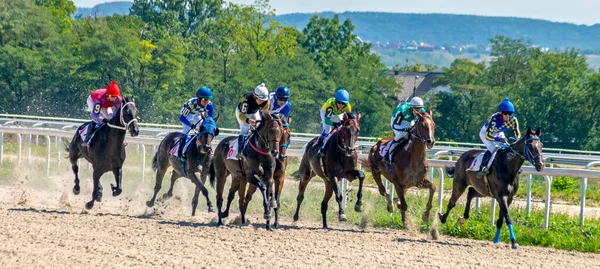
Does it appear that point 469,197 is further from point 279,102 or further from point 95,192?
point 95,192

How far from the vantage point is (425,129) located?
39.2 ft

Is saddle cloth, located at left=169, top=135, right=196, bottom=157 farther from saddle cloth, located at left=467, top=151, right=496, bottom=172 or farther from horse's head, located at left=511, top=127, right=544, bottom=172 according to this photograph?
horse's head, located at left=511, top=127, right=544, bottom=172

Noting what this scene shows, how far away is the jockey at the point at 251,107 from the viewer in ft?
38.9

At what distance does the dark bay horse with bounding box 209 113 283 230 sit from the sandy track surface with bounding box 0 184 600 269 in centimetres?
45

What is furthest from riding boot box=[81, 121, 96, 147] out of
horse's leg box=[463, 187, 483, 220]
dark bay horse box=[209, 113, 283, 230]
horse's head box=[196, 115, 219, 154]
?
horse's leg box=[463, 187, 483, 220]

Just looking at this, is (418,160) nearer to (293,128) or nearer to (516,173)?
(516,173)

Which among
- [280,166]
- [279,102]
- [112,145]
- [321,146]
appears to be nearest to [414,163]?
[321,146]

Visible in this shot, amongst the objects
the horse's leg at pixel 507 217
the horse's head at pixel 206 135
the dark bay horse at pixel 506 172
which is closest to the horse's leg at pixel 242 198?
the horse's head at pixel 206 135

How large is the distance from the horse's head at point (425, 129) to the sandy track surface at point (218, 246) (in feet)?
4.00

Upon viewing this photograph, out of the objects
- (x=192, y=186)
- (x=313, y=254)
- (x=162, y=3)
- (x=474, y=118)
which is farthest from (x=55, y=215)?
(x=162, y=3)

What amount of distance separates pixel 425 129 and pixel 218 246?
11.0ft

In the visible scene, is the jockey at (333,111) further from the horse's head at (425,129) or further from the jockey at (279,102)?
the horse's head at (425,129)

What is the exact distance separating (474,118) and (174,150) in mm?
29703

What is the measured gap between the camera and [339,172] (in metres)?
12.5
